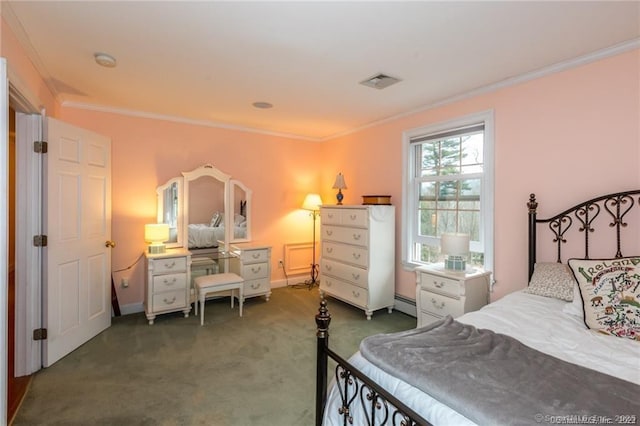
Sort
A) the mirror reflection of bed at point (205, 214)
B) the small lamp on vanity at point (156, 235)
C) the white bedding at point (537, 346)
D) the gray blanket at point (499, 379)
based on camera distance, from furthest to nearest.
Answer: the mirror reflection of bed at point (205, 214) < the small lamp on vanity at point (156, 235) < the white bedding at point (537, 346) < the gray blanket at point (499, 379)

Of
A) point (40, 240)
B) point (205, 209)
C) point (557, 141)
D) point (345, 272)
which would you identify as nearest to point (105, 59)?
point (40, 240)

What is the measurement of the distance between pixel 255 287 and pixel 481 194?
9.70 ft

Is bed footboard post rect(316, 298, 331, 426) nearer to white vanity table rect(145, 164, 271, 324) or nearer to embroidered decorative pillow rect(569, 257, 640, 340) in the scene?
embroidered decorative pillow rect(569, 257, 640, 340)

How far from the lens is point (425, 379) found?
1.18m

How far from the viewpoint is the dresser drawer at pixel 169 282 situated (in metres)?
3.50

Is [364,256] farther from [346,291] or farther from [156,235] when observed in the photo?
[156,235]

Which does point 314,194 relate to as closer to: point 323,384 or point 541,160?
point 541,160

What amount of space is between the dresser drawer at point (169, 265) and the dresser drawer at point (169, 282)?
0.06 m

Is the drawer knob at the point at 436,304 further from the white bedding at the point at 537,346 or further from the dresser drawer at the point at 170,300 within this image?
the dresser drawer at the point at 170,300

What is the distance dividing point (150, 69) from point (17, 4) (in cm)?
88

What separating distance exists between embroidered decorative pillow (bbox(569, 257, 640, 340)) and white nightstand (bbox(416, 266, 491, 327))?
2.78 ft

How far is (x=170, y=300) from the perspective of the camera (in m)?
3.58

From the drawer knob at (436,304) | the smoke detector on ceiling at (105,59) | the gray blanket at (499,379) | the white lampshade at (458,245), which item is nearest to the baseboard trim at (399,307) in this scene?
the drawer knob at (436,304)

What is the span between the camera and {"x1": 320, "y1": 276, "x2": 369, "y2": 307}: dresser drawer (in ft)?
12.1
